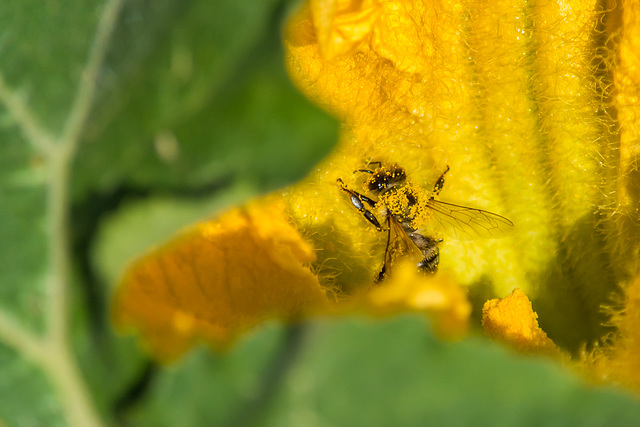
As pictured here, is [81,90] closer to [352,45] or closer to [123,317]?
[123,317]

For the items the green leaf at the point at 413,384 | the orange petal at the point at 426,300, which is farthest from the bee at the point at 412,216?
the green leaf at the point at 413,384

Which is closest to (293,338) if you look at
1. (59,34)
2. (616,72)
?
(59,34)

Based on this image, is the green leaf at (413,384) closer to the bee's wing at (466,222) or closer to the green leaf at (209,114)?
the green leaf at (209,114)

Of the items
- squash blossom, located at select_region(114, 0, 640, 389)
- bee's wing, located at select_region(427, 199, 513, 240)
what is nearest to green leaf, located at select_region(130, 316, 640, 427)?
squash blossom, located at select_region(114, 0, 640, 389)

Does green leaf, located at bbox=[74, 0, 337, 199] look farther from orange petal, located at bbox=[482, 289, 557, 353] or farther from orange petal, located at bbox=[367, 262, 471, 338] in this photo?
orange petal, located at bbox=[482, 289, 557, 353]

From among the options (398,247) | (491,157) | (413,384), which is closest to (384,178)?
(398,247)

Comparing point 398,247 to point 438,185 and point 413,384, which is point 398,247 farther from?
point 413,384
